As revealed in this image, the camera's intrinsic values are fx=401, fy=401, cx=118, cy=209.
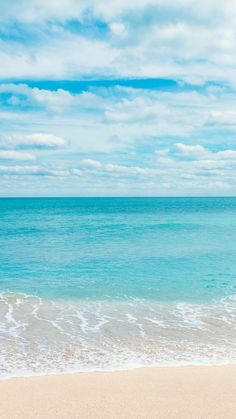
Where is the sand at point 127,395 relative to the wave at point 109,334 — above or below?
above

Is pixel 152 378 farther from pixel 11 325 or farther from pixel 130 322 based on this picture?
pixel 11 325

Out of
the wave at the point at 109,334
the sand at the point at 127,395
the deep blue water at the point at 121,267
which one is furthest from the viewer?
the deep blue water at the point at 121,267

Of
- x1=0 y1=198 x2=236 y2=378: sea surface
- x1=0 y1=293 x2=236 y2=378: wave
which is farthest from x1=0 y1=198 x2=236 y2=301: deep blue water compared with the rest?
x1=0 y1=293 x2=236 y2=378: wave

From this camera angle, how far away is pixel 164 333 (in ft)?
51.6

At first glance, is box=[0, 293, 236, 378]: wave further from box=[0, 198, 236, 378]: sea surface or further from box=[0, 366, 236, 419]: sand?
box=[0, 366, 236, 419]: sand

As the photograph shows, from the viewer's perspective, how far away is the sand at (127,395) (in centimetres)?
941

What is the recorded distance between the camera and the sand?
9406 mm

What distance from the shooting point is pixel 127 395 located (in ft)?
34.1

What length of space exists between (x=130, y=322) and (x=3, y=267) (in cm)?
1573

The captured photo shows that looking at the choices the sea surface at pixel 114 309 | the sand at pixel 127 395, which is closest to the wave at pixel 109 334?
the sea surface at pixel 114 309

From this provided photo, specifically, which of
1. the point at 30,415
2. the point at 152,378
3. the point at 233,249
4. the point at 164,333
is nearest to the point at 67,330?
the point at 164,333

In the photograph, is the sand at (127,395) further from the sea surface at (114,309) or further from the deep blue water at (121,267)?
the deep blue water at (121,267)

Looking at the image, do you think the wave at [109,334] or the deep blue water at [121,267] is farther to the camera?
the deep blue water at [121,267]

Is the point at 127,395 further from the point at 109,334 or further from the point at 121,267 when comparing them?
the point at 121,267
